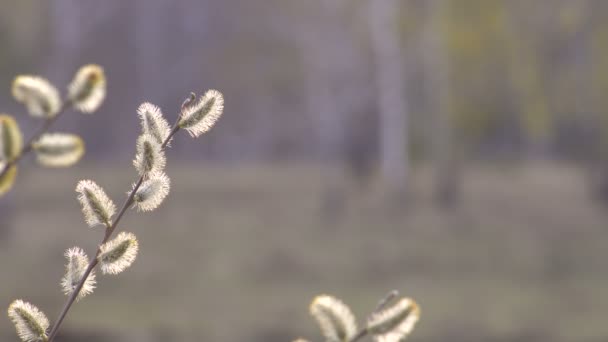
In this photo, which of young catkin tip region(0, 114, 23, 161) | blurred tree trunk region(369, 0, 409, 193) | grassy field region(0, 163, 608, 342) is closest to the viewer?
young catkin tip region(0, 114, 23, 161)

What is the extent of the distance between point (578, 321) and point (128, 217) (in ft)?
24.2

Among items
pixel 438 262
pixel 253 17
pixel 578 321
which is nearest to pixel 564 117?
pixel 253 17

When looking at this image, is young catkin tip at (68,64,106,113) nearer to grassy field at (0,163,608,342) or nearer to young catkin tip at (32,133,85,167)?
young catkin tip at (32,133,85,167)

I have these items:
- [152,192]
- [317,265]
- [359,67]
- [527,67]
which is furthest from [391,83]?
[152,192]

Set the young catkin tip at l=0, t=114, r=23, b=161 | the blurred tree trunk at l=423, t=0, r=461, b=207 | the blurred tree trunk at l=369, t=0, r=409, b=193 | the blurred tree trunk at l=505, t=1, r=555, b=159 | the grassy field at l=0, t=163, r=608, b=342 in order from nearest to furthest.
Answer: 1. the young catkin tip at l=0, t=114, r=23, b=161
2. the grassy field at l=0, t=163, r=608, b=342
3. the blurred tree trunk at l=505, t=1, r=555, b=159
4. the blurred tree trunk at l=423, t=0, r=461, b=207
5. the blurred tree trunk at l=369, t=0, r=409, b=193

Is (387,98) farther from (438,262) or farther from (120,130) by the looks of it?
(120,130)

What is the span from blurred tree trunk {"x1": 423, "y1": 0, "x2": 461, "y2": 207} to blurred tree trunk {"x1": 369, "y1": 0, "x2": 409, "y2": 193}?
63cm

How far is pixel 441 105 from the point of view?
1798 centimetres

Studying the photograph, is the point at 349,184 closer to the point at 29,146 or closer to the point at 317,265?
the point at 317,265

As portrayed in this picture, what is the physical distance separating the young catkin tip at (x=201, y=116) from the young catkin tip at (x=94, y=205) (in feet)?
0.46

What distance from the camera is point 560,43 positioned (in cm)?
1850

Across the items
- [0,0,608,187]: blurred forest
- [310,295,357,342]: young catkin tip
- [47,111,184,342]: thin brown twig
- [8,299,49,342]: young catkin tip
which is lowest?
[310,295,357,342]: young catkin tip

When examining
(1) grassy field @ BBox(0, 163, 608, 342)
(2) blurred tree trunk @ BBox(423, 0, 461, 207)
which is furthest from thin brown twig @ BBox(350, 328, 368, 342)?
(2) blurred tree trunk @ BBox(423, 0, 461, 207)

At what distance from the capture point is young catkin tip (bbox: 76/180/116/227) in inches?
44.8
